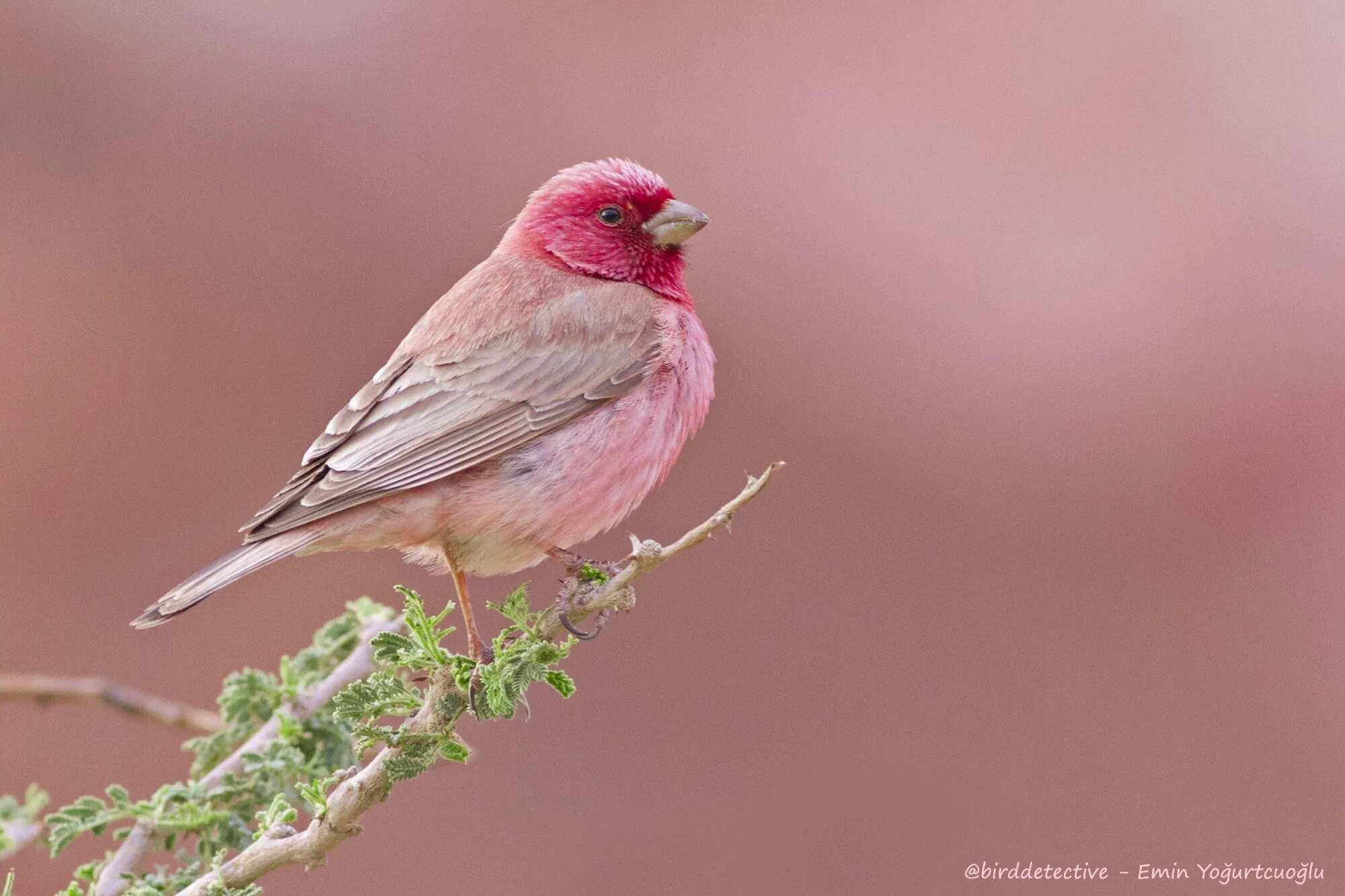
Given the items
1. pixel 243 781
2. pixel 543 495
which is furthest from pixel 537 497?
pixel 243 781

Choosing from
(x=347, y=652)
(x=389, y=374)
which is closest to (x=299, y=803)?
(x=347, y=652)

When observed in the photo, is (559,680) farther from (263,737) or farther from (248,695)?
(248,695)

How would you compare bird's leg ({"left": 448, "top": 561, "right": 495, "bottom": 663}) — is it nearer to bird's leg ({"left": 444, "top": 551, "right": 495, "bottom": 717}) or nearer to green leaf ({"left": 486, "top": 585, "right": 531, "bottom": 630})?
bird's leg ({"left": 444, "top": 551, "right": 495, "bottom": 717})

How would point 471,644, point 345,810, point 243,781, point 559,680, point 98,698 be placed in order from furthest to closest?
point 98,698
point 471,644
point 243,781
point 559,680
point 345,810

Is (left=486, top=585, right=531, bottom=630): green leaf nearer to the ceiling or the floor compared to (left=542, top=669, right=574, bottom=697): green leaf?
nearer to the ceiling

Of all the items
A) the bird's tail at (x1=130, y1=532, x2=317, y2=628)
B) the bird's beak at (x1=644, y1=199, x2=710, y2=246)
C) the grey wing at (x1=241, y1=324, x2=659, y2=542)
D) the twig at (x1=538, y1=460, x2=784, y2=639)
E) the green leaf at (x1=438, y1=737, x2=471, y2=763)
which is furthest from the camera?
the bird's beak at (x1=644, y1=199, x2=710, y2=246)

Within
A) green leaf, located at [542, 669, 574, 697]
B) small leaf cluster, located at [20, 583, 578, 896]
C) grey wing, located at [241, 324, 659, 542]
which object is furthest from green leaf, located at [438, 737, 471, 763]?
grey wing, located at [241, 324, 659, 542]
